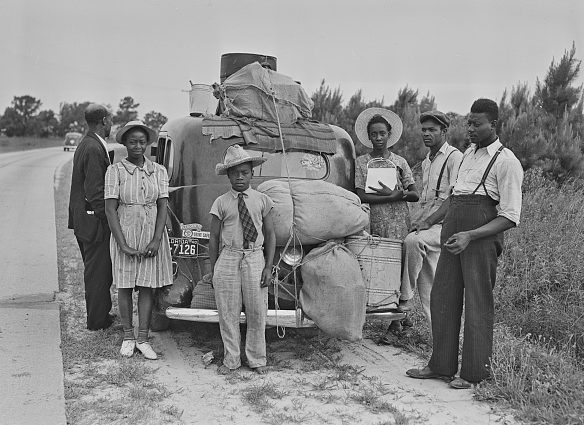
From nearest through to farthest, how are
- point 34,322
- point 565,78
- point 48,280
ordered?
point 34,322 → point 48,280 → point 565,78

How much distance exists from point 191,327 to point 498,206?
3.44 metres

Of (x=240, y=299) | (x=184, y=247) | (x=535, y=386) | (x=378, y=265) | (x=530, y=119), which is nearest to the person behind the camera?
(x=535, y=386)

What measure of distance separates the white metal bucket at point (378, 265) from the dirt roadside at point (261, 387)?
0.61 meters

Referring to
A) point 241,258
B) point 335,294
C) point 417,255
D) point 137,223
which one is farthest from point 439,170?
point 137,223

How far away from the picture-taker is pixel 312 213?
5.64 metres

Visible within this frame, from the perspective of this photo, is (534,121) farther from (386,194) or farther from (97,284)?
(97,284)

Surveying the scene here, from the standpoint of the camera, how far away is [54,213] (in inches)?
563

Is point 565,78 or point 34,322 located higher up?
point 565,78

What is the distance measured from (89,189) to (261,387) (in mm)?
2667

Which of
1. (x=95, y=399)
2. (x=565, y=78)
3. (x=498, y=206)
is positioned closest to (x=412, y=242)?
(x=498, y=206)

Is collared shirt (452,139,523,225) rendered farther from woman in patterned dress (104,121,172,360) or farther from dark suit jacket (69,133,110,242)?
dark suit jacket (69,133,110,242)

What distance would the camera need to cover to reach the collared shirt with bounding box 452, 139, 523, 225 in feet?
16.2

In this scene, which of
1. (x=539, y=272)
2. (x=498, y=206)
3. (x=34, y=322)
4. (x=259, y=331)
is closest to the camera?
(x=498, y=206)

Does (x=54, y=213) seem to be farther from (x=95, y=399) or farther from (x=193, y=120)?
(x=95, y=399)
